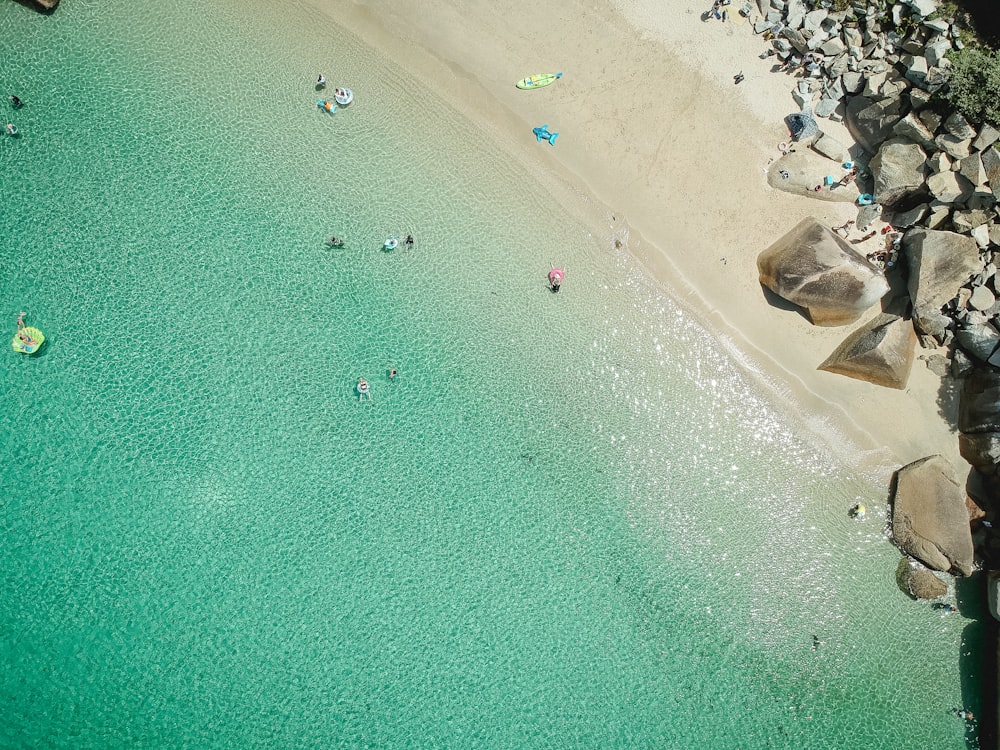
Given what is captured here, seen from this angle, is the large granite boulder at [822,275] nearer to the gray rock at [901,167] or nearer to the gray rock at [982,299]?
the gray rock at [901,167]

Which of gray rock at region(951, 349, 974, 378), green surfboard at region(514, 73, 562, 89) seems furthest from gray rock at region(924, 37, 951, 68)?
green surfboard at region(514, 73, 562, 89)

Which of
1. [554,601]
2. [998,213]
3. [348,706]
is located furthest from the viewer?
[998,213]

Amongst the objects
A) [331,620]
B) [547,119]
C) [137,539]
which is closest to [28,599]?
[137,539]

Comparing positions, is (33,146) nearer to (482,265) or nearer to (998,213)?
(482,265)

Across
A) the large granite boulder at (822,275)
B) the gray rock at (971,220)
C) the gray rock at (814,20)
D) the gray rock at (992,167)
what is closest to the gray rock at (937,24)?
the gray rock at (814,20)

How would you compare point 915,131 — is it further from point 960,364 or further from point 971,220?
point 960,364

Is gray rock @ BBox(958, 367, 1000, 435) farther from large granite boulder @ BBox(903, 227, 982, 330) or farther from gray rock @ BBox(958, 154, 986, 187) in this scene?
gray rock @ BBox(958, 154, 986, 187)

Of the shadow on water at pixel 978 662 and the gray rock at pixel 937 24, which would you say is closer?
the shadow on water at pixel 978 662
